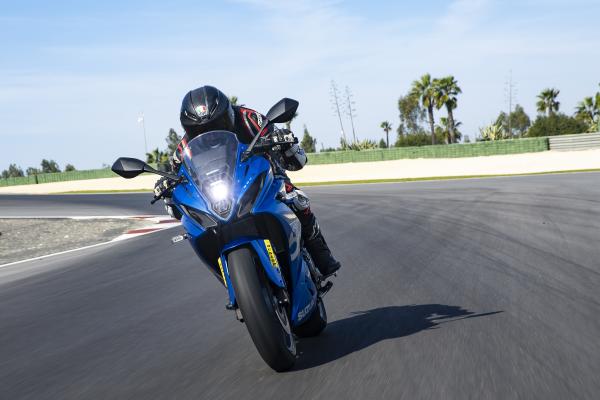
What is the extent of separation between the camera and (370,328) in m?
5.40

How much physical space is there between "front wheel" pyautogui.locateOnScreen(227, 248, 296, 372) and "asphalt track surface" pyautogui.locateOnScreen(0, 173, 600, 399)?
0.61ft

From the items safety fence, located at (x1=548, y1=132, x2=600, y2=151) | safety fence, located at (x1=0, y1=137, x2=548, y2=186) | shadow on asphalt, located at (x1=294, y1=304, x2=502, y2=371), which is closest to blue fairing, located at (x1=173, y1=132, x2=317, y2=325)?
shadow on asphalt, located at (x1=294, y1=304, x2=502, y2=371)

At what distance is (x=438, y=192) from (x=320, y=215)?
5490 mm

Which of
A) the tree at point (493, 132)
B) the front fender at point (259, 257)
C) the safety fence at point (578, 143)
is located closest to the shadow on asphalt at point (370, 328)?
the front fender at point (259, 257)

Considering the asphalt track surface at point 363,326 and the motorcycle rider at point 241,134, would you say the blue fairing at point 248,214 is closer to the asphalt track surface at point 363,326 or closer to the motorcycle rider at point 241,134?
the motorcycle rider at point 241,134

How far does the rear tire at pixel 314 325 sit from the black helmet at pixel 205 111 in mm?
1356

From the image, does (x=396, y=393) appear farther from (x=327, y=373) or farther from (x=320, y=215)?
(x=320, y=215)

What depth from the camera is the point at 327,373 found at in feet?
14.0

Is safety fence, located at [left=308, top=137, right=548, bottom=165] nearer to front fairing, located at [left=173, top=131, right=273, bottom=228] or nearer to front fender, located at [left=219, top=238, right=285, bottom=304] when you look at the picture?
front fairing, located at [left=173, top=131, right=273, bottom=228]

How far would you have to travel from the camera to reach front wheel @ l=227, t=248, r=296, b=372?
3.97m

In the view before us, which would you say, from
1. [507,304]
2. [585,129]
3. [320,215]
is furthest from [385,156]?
[507,304]

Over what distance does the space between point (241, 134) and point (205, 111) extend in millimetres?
440

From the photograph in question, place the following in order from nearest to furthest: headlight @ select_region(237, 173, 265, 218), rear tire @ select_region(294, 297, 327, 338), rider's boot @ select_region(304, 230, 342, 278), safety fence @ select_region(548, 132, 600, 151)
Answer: headlight @ select_region(237, 173, 265, 218)
rear tire @ select_region(294, 297, 327, 338)
rider's boot @ select_region(304, 230, 342, 278)
safety fence @ select_region(548, 132, 600, 151)

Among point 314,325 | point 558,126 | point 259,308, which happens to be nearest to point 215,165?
point 259,308
